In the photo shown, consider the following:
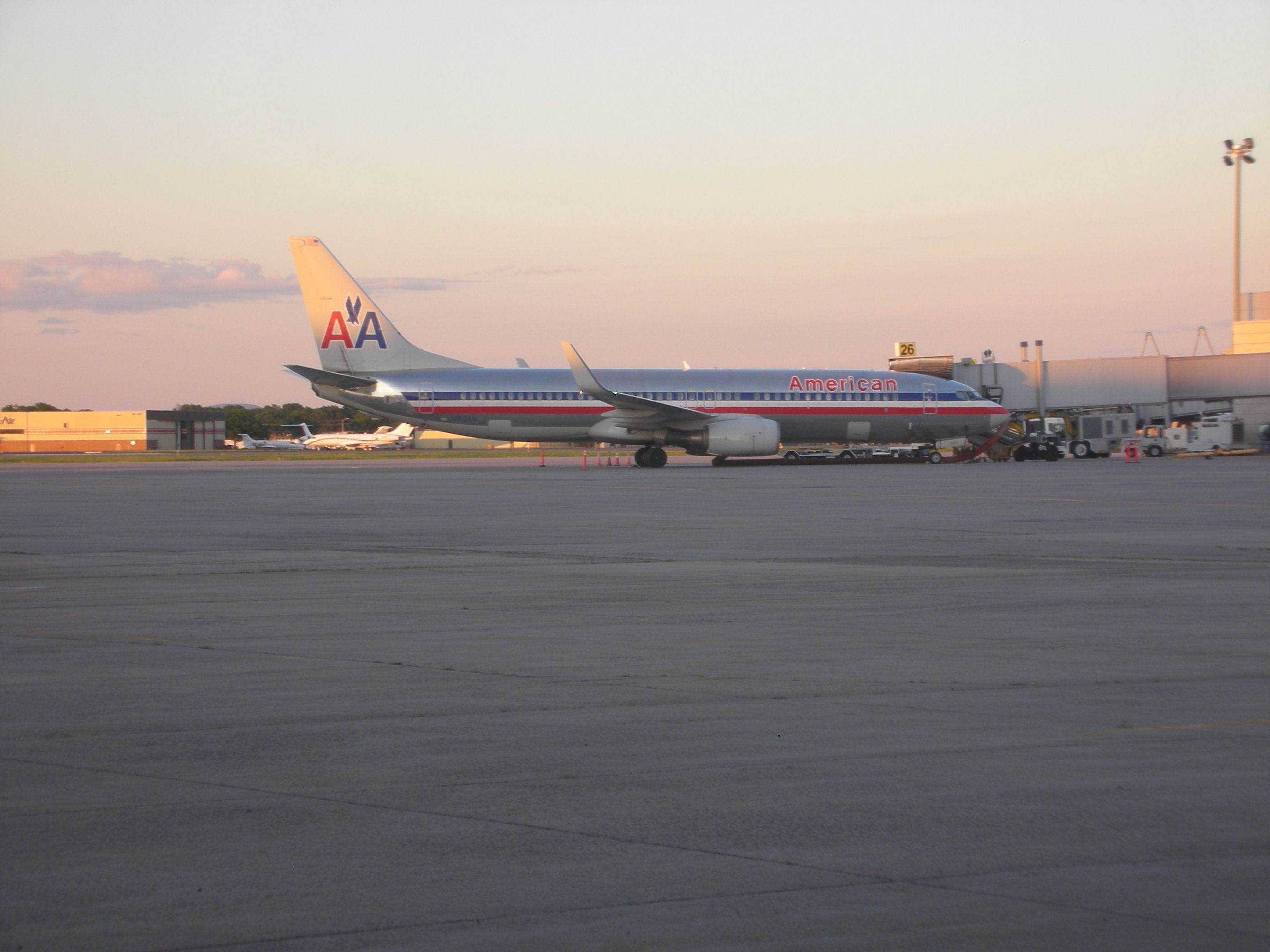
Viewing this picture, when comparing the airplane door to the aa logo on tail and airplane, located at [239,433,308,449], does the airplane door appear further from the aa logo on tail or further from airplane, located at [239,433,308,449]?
airplane, located at [239,433,308,449]

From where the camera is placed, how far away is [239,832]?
14.0ft

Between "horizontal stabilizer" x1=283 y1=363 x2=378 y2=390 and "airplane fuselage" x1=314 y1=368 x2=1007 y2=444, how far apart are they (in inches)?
10.9

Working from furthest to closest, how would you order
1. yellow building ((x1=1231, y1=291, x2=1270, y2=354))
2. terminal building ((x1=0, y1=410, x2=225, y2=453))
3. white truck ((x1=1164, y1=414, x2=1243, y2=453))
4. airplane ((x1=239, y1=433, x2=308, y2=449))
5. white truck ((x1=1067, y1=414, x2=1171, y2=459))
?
terminal building ((x1=0, y1=410, x2=225, y2=453)) → airplane ((x1=239, y1=433, x2=308, y2=449)) → yellow building ((x1=1231, y1=291, x2=1270, y2=354)) → white truck ((x1=1067, y1=414, x2=1171, y2=459)) → white truck ((x1=1164, y1=414, x2=1243, y2=453))

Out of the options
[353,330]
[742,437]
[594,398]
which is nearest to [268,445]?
[353,330]

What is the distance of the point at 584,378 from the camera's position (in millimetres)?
40938

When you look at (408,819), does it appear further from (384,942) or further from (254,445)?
(254,445)

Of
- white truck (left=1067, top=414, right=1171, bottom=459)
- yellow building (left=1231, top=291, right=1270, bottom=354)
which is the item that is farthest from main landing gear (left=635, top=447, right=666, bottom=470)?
yellow building (left=1231, top=291, right=1270, bottom=354)

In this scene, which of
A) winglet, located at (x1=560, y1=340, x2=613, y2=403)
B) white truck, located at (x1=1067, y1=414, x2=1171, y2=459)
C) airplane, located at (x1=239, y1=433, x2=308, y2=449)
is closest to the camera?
winglet, located at (x1=560, y1=340, x2=613, y2=403)

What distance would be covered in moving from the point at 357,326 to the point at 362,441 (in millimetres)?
61498

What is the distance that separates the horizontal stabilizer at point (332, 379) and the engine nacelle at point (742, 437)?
40.4 feet

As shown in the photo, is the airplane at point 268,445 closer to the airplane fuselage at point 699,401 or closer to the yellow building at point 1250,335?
the airplane fuselage at point 699,401

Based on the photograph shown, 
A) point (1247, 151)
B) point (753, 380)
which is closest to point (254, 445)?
point (753, 380)

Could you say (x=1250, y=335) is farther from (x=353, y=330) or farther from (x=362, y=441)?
(x=362, y=441)

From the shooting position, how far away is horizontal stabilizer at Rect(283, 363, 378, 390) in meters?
42.1
